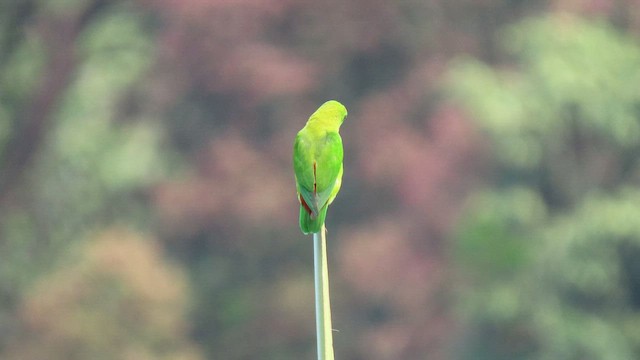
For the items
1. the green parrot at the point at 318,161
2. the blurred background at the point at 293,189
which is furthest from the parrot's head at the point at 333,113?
the blurred background at the point at 293,189

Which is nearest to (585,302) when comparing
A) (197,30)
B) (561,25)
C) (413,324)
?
(413,324)

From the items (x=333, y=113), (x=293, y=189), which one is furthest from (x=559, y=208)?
(x=333, y=113)

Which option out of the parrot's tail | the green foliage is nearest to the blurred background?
the green foliage

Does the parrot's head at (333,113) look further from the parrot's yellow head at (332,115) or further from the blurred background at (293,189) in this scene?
the blurred background at (293,189)

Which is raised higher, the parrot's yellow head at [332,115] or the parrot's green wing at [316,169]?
the parrot's yellow head at [332,115]

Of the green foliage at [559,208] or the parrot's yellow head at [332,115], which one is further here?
the green foliage at [559,208]
